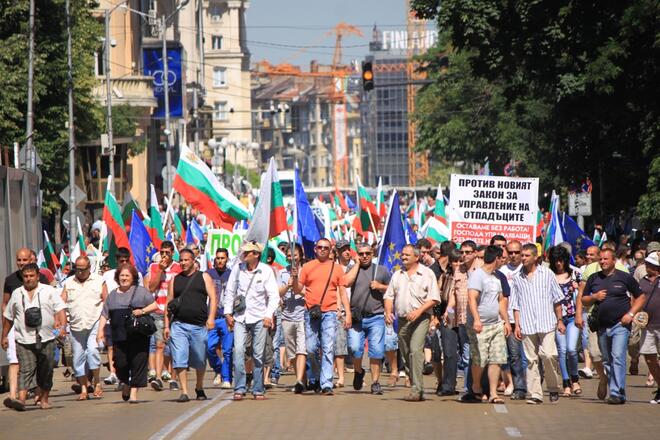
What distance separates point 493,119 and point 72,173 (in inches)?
1010

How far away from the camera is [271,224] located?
21.3m

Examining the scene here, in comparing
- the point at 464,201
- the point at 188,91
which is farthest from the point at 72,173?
the point at 188,91

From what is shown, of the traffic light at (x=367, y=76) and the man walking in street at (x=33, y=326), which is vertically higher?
the traffic light at (x=367, y=76)

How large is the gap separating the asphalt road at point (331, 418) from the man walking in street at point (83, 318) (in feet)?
1.42

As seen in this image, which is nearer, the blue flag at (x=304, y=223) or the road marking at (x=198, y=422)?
the road marking at (x=198, y=422)

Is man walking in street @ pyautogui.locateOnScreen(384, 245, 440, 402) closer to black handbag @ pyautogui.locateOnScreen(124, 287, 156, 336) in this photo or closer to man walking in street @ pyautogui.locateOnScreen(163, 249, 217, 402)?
man walking in street @ pyautogui.locateOnScreen(163, 249, 217, 402)

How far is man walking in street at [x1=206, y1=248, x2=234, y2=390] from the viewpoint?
797 inches

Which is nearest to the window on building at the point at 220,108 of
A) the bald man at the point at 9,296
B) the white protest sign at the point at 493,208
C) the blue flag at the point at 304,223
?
the white protest sign at the point at 493,208

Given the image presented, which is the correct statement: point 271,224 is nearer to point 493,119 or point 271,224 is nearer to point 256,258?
point 256,258

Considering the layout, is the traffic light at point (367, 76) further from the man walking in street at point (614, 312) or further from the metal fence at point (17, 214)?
the man walking in street at point (614, 312)

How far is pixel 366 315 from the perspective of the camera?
20047 millimetres

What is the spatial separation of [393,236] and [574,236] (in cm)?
736

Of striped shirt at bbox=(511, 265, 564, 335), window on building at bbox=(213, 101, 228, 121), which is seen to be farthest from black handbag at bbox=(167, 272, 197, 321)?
window on building at bbox=(213, 101, 228, 121)

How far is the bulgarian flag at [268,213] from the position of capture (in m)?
20.9
